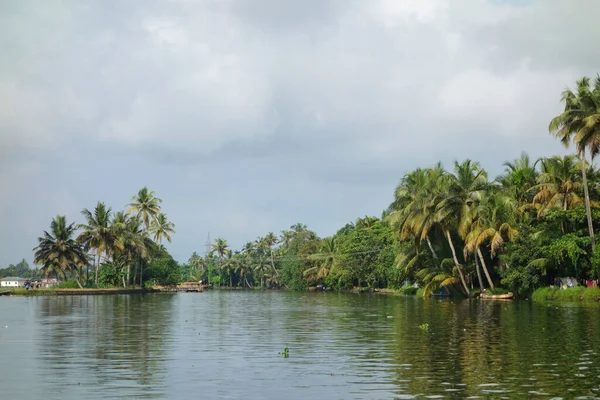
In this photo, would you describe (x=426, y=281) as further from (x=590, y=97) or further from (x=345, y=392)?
(x=345, y=392)

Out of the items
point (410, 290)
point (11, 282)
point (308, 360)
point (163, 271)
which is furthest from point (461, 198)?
point (11, 282)

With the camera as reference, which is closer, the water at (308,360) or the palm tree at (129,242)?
the water at (308,360)

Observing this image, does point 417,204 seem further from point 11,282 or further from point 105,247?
point 11,282

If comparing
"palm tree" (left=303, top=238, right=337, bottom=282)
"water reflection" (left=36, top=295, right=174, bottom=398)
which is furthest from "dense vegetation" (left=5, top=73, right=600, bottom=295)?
"water reflection" (left=36, top=295, right=174, bottom=398)

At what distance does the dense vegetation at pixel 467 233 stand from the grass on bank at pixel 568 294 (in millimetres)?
1362

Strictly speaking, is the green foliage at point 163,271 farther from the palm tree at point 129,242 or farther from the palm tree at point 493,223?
the palm tree at point 493,223

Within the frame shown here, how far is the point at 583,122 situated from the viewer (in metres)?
52.1

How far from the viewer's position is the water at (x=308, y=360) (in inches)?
636

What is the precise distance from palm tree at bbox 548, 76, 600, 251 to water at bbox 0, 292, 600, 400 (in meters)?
19.2

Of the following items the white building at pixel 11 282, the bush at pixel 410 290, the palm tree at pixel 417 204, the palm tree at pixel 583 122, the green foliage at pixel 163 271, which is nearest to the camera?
the palm tree at pixel 583 122

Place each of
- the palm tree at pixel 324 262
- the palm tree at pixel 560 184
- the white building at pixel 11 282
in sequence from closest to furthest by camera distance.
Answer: the palm tree at pixel 560 184 → the palm tree at pixel 324 262 → the white building at pixel 11 282

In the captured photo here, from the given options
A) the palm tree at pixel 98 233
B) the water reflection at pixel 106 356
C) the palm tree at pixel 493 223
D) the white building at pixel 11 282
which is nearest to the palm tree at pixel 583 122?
the palm tree at pixel 493 223

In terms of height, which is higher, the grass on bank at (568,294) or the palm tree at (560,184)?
the palm tree at (560,184)

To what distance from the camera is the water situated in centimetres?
1616
